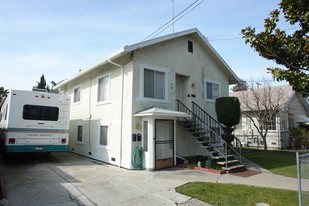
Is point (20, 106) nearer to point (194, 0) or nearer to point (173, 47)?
point (173, 47)

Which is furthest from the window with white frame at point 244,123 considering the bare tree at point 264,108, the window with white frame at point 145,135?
the window with white frame at point 145,135

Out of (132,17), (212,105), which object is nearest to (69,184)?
(132,17)

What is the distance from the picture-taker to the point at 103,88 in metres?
11.6

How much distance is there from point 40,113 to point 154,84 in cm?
542

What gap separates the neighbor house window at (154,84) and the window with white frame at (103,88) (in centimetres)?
229

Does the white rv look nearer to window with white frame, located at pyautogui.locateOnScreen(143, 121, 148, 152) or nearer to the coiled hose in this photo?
the coiled hose

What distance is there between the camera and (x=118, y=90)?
33.3 feet

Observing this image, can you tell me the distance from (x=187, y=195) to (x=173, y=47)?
7.77m

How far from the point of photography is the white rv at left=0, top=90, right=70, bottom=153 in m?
9.26

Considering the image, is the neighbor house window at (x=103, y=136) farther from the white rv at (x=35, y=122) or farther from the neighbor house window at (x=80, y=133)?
the neighbor house window at (x=80, y=133)

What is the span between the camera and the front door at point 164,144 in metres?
9.17

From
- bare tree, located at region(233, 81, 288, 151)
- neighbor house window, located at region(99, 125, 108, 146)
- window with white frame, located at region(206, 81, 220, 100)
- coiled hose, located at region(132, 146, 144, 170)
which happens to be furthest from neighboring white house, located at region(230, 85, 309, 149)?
neighbor house window, located at region(99, 125, 108, 146)

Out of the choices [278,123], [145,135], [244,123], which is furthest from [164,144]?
[244,123]

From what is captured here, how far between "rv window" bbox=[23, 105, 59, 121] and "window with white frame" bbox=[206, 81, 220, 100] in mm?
8419
